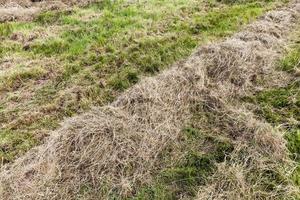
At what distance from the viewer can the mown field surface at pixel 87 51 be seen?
214 inches

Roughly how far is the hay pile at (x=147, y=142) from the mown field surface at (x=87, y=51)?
627 mm

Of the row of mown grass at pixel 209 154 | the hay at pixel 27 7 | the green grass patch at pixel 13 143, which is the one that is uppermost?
the hay at pixel 27 7

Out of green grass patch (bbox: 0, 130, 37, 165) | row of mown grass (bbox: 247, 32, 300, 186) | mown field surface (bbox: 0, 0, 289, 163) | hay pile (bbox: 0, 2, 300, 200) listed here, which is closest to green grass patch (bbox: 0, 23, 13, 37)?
mown field surface (bbox: 0, 0, 289, 163)

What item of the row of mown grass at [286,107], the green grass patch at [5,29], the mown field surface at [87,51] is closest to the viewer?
the row of mown grass at [286,107]

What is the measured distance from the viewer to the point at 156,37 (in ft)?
24.8

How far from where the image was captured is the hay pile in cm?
398

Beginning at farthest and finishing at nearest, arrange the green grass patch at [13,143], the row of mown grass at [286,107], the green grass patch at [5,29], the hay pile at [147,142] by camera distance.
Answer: the green grass patch at [5,29] < the row of mown grass at [286,107] < the green grass patch at [13,143] < the hay pile at [147,142]

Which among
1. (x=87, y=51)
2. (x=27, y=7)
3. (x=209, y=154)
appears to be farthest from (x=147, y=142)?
(x=27, y=7)

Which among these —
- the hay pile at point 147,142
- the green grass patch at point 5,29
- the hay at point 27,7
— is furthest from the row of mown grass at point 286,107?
the hay at point 27,7

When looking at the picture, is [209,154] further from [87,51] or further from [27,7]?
[27,7]

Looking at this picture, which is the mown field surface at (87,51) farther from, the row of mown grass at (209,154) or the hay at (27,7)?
the row of mown grass at (209,154)

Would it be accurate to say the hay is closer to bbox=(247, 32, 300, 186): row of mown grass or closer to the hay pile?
the hay pile

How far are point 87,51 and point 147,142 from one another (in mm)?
3135

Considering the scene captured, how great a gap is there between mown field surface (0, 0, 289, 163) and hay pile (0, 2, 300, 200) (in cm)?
63
